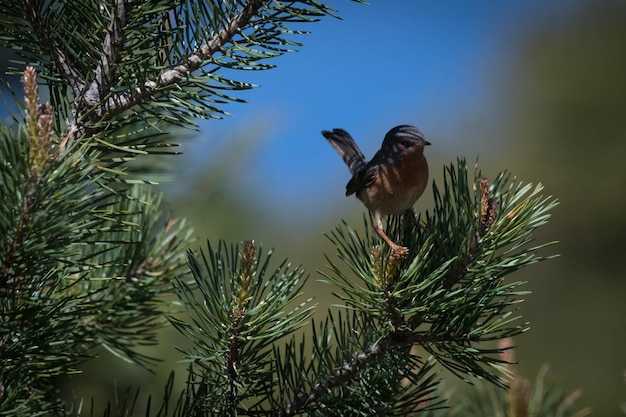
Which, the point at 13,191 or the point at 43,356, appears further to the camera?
the point at 43,356

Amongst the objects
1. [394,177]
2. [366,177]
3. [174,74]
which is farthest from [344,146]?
[174,74]

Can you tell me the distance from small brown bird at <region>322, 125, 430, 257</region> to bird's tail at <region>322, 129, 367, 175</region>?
13.5 inches

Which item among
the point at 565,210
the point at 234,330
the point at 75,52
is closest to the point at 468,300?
the point at 234,330

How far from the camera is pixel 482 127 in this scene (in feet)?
52.0

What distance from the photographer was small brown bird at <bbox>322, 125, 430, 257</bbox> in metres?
1.49

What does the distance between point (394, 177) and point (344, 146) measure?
0.82m

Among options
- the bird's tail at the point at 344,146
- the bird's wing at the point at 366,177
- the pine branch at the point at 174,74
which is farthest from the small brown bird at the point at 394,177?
the pine branch at the point at 174,74

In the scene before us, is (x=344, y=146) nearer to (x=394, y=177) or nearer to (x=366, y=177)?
(x=366, y=177)

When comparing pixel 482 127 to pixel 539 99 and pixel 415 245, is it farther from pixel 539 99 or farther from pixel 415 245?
pixel 415 245

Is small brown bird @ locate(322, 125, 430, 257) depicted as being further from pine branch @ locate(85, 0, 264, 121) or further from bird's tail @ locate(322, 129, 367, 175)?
pine branch @ locate(85, 0, 264, 121)

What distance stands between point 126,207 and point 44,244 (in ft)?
1.83

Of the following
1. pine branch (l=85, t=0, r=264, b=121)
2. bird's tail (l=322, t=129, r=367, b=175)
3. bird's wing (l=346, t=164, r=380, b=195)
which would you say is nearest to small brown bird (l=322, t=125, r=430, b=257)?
bird's wing (l=346, t=164, r=380, b=195)

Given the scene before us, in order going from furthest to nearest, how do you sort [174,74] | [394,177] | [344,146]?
1. [344,146]
2. [394,177]
3. [174,74]

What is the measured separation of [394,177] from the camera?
1.54m
